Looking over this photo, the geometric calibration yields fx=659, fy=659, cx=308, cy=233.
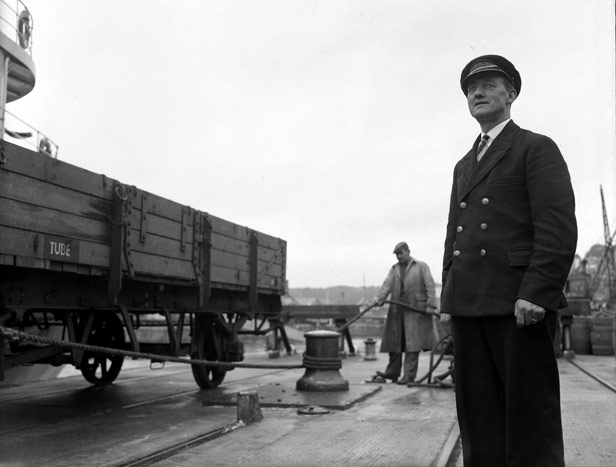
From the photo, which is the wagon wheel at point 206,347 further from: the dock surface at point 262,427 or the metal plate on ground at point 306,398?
the metal plate on ground at point 306,398

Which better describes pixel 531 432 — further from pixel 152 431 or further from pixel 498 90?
pixel 152 431

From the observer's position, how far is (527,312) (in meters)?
2.64

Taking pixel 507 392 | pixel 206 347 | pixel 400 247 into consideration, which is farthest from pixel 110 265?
pixel 400 247

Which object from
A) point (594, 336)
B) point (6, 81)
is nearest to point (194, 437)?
point (6, 81)

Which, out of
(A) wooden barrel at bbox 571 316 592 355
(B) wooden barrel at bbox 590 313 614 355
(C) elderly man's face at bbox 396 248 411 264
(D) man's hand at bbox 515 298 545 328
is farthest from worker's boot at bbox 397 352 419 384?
(A) wooden barrel at bbox 571 316 592 355

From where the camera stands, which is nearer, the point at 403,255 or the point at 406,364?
the point at 406,364

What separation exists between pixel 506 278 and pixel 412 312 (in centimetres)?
673

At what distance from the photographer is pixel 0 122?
852 centimetres

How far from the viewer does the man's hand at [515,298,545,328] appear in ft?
8.62

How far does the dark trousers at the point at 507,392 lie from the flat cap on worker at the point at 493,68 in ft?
3.58

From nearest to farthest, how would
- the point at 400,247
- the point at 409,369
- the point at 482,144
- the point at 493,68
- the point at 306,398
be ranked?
the point at 493,68, the point at 482,144, the point at 306,398, the point at 409,369, the point at 400,247

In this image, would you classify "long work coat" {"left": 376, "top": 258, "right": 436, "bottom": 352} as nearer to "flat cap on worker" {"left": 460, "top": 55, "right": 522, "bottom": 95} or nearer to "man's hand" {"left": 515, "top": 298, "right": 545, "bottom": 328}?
"flat cap on worker" {"left": 460, "top": 55, "right": 522, "bottom": 95}

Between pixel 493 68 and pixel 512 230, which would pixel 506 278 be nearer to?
pixel 512 230

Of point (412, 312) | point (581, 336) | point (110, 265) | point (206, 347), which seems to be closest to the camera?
point (110, 265)
